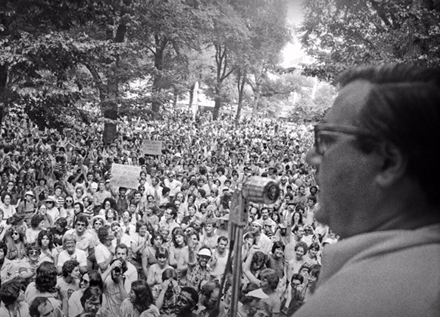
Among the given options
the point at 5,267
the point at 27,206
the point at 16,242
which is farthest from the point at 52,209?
the point at 5,267

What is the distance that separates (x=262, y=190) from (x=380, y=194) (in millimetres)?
481

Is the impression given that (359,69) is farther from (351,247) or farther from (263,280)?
(263,280)

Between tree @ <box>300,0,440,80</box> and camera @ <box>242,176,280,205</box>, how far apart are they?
869 cm

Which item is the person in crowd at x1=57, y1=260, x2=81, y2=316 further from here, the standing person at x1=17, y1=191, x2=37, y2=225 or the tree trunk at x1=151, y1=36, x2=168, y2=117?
the tree trunk at x1=151, y1=36, x2=168, y2=117

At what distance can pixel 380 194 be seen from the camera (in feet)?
2.88

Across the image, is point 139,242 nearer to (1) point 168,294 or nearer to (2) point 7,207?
(1) point 168,294

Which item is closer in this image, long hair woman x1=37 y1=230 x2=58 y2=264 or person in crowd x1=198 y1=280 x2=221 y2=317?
person in crowd x1=198 y1=280 x2=221 y2=317

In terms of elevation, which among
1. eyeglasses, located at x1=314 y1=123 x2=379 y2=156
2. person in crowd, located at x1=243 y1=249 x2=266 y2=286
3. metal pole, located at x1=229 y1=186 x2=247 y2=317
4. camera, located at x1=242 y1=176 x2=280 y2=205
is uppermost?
eyeglasses, located at x1=314 y1=123 x2=379 y2=156

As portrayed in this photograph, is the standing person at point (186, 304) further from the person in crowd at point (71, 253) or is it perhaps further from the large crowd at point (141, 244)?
the person in crowd at point (71, 253)

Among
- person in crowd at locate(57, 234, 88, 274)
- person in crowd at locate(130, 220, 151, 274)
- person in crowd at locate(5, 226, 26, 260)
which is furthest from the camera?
person in crowd at locate(130, 220, 151, 274)

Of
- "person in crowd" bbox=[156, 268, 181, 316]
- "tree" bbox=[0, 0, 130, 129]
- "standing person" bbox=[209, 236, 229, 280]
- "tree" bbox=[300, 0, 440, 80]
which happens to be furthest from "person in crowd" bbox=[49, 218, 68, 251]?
"tree" bbox=[300, 0, 440, 80]

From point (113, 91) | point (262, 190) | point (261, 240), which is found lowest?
point (261, 240)

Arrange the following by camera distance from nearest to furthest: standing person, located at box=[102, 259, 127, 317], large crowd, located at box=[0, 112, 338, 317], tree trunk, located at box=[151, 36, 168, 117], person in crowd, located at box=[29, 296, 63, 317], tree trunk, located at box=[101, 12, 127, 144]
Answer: person in crowd, located at box=[29, 296, 63, 317] < large crowd, located at box=[0, 112, 338, 317] < standing person, located at box=[102, 259, 127, 317] < tree trunk, located at box=[101, 12, 127, 144] < tree trunk, located at box=[151, 36, 168, 117]

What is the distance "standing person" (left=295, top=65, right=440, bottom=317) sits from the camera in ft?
2.35
